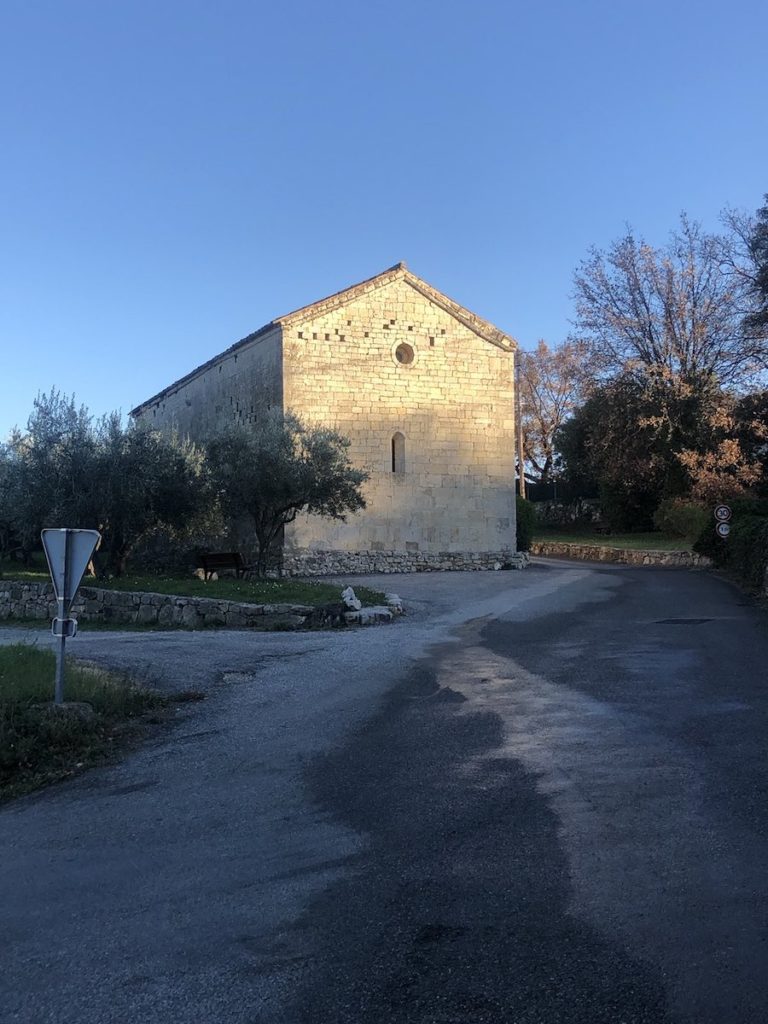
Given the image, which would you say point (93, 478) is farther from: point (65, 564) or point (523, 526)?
point (523, 526)

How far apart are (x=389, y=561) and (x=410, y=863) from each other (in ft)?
80.9

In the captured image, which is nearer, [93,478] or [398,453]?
[93,478]

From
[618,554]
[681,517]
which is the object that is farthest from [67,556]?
[681,517]

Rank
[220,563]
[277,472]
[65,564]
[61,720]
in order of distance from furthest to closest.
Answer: [220,563] < [277,472] < [65,564] < [61,720]

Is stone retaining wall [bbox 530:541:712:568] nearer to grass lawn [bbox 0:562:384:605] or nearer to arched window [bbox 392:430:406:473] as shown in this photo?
arched window [bbox 392:430:406:473]

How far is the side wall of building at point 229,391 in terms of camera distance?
28672mm

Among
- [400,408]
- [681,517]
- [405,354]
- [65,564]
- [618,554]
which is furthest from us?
[618,554]

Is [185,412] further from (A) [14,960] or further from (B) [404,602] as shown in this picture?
(A) [14,960]

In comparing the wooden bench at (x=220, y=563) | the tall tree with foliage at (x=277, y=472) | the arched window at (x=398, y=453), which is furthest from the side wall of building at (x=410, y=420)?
the tall tree with foliage at (x=277, y=472)

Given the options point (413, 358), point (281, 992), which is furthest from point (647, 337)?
point (281, 992)

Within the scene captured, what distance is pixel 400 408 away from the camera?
96.6 ft

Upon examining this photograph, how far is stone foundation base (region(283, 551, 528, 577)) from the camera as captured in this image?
27.8 m

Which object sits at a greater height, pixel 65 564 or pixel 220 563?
pixel 65 564

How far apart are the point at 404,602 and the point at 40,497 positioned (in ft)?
28.5
